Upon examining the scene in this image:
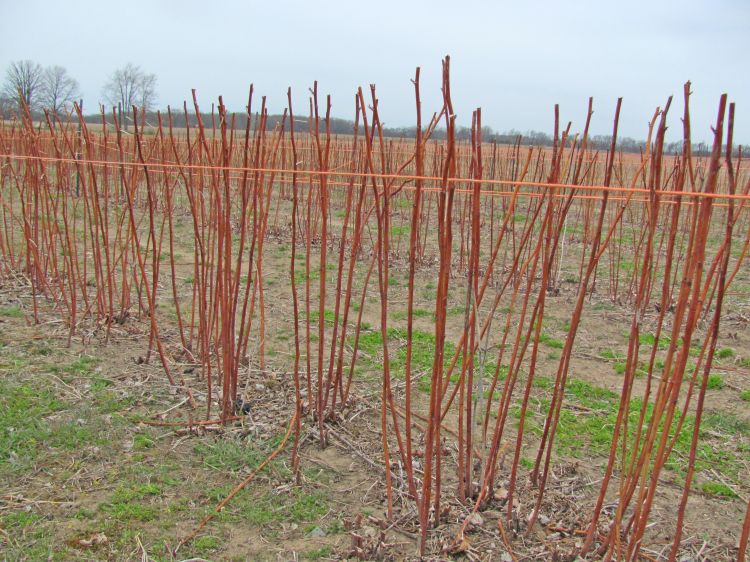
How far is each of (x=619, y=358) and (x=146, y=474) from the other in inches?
107

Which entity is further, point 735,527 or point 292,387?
point 292,387

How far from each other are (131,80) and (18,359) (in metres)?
43.4

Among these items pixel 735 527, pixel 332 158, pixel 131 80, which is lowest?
pixel 735 527

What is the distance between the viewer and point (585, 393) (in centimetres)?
300

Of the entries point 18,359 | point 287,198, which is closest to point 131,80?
point 287,198

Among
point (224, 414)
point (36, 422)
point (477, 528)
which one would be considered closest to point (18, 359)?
point (36, 422)

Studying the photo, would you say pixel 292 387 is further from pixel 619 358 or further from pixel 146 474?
pixel 619 358

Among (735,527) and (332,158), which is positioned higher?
(332,158)

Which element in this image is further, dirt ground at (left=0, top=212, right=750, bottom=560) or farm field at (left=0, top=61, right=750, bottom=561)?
dirt ground at (left=0, top=212, right=750, bottom=560)

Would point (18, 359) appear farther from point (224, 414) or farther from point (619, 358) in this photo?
point (619, 358)

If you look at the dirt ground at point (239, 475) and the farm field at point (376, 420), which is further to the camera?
the dirt ground at point (239, 475)

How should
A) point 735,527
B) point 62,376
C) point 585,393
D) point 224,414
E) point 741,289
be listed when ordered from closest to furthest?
point 735,527, point 224,414, point 62,376, point 585,393, point 741,289

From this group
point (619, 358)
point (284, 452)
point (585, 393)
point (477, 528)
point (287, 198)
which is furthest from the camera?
point (287, 198)

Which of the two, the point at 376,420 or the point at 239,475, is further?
the point at 376,420
